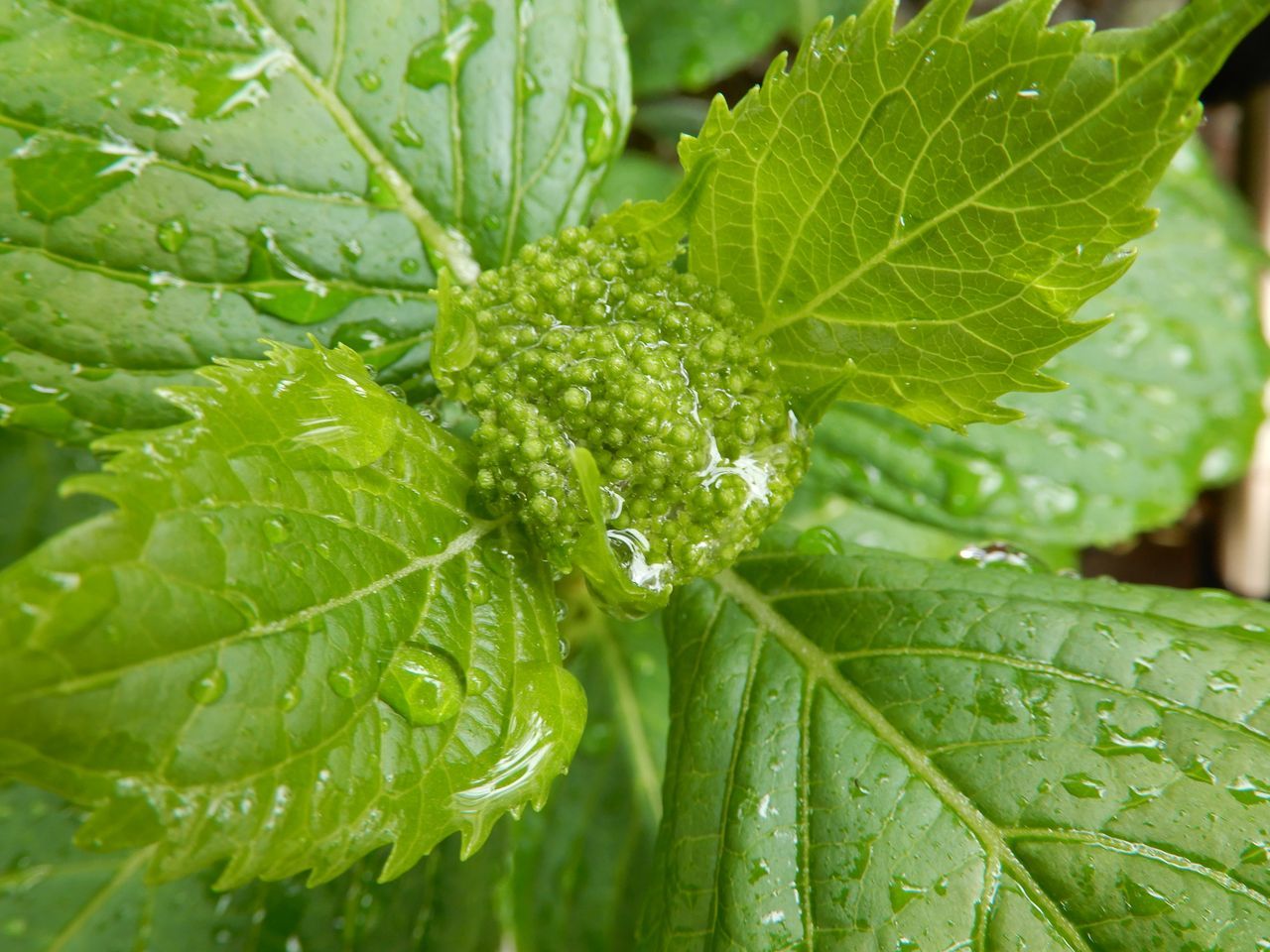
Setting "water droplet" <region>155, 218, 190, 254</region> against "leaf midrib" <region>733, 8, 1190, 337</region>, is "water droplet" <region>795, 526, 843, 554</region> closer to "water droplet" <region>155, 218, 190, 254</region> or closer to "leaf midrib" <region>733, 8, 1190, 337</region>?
"leaf midrib" <region>733, 8, 1190, 337</region>

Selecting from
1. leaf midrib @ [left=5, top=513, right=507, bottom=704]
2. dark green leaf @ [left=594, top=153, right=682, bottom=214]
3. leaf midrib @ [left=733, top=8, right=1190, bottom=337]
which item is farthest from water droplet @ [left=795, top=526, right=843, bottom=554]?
dark green leaf @ [left=594, top=153, right=682, bottom=214]

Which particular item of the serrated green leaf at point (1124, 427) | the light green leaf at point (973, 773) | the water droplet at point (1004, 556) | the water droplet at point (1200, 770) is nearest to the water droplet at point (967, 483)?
the serrated green leaf at point (1124, 427)

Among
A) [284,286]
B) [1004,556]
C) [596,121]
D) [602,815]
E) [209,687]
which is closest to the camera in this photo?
[209,687]

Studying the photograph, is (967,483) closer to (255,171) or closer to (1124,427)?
(1124,427)

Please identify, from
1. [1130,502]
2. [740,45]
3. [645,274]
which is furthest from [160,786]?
[740,45]

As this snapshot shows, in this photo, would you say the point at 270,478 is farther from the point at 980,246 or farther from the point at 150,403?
the point at 980,246

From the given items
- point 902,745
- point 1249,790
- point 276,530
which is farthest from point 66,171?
point 1249,790

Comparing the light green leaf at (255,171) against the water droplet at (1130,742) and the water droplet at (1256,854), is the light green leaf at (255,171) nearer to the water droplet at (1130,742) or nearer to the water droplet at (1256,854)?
the water droplet at (1130,742)
